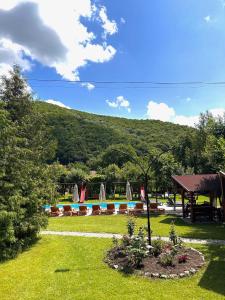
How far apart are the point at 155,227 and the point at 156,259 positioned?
7680 mm

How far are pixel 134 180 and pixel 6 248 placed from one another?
3133 centimetres

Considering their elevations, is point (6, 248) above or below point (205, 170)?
below

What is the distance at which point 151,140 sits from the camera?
8406 centimetres

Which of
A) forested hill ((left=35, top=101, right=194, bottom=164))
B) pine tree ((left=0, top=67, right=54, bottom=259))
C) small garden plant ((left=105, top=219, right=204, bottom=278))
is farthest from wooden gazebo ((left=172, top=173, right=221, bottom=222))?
forested hill ((left=35, top=101, right=194, bottom=164))

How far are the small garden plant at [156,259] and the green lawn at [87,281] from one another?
1.28ft

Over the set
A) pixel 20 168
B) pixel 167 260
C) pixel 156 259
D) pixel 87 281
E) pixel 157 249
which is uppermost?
pixel 20 168

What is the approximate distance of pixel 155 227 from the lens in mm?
19562

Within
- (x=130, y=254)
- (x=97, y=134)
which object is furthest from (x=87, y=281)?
(x=97, y=134)

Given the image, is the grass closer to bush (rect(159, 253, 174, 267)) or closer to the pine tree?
the pine tree

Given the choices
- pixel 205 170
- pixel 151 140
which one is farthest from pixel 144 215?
pixel 151 140

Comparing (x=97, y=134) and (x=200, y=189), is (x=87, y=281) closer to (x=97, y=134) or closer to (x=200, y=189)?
(x=200, y=189)

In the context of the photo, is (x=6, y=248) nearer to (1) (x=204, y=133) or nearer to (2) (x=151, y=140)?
(1) (x=204, y=133)

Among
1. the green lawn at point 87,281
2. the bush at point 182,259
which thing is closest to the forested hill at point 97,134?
the green lawn at point 87,281

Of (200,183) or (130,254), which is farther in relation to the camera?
(200,183)
